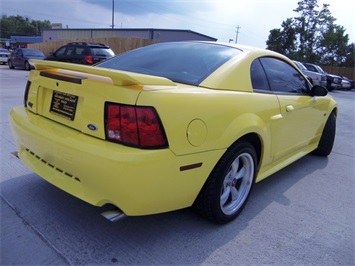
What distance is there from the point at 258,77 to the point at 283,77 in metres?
0.59

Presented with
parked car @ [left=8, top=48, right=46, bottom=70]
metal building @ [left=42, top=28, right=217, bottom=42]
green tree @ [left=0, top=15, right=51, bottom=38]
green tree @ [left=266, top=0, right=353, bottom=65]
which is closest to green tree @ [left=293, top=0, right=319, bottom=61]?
green tree @ [left=266, top=0, right=353, bottom=65]

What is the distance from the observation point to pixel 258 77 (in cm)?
277

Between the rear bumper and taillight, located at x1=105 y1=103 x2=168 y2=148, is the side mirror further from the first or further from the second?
taillight, located at x1=105 y1=103 x2=168 y2=148

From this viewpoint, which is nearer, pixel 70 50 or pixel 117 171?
pixel 117 171

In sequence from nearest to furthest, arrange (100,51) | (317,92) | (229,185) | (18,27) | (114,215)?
(114,215) → (229,185) → (317,92) → (100,51) → (18,27)

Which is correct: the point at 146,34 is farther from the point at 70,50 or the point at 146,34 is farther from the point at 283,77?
the point at 283,77

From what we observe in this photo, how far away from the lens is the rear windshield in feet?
7.95

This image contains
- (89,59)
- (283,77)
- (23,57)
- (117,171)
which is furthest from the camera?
(23,57)

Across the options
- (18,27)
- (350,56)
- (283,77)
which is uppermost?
(18,27)

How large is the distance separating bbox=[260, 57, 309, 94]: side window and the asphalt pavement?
43.6 inches

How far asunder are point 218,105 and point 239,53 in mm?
806

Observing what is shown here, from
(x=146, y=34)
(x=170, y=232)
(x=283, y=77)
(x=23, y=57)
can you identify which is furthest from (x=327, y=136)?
(x=146, y=34)

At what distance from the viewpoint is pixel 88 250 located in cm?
199

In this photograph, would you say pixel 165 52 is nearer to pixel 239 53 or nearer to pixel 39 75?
pixel 239 53
